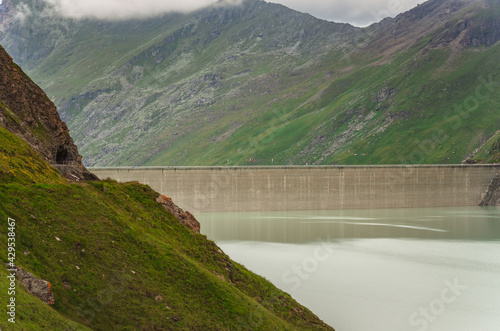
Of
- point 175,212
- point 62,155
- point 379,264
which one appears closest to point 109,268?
point 175,212

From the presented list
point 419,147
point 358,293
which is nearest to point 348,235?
point 358,293

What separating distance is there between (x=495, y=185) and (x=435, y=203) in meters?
12.9

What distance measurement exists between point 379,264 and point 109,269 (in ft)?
106

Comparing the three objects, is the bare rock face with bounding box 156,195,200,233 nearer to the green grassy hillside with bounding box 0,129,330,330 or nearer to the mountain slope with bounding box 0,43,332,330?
the mountain slope with bounding box 0,43,332,330

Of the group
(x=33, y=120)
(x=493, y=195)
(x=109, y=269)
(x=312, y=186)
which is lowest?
(x=493, y=195)

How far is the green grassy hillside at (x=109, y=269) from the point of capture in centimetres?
1745

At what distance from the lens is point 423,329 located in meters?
29.6

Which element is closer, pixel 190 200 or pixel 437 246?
pixel 437 246

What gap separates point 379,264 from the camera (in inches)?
1898

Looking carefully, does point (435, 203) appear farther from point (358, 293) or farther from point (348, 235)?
point (358, 293)

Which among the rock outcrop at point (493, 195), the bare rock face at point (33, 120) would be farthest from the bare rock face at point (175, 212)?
the rock outcrop at point (493, 195)

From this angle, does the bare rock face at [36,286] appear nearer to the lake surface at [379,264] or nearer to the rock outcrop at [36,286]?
the rock outcrop at [36,286]

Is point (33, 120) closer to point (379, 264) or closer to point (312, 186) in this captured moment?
point (379, 264)

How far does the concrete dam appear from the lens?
100312mm
